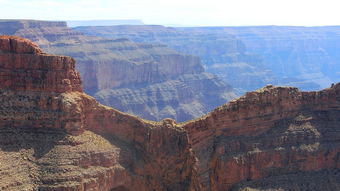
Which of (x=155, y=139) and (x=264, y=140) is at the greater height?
(x=264, y=140)

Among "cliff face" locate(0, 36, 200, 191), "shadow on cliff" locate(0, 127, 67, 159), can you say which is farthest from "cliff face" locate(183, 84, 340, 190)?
"shadow on cliff" locate(0, 127, 67, 159)

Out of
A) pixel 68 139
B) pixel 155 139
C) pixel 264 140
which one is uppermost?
pixel 68 139

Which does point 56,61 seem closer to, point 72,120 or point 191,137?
point 72,120

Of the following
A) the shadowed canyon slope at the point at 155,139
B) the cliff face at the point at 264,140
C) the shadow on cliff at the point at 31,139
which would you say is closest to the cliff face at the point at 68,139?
the shadow on cliff at the point at 31,139

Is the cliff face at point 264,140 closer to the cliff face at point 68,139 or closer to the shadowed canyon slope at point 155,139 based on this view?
the shadowed canyon slope at point 155,139

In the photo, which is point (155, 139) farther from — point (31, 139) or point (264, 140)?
point (31, 139)

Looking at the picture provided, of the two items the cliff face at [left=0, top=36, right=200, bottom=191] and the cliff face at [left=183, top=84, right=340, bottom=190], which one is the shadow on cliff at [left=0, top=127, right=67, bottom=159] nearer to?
the cliff face at [left=0, top=36, right=200, bottom=191]

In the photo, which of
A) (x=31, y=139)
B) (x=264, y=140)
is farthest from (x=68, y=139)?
(x=264, y=140)
